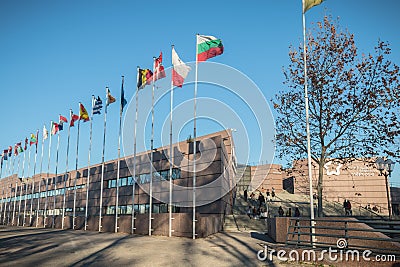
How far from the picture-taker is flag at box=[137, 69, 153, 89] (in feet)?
83.4

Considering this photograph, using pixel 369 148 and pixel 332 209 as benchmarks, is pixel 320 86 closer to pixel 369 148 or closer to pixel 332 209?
pixel 369 148

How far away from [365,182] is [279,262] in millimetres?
57874

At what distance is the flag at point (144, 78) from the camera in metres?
25.4

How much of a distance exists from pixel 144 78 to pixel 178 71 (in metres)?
4.50

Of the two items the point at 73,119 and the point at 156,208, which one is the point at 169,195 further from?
the point at 73,119

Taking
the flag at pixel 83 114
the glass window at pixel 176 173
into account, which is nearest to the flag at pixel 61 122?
the flag at pixel 83 114

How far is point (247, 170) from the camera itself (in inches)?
1973

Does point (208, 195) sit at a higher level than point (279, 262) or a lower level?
higher

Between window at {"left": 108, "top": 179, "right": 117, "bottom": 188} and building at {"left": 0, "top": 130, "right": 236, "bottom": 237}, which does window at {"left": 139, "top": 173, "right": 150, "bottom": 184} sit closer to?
building at {"left": 0, "top": 130, "right": 236, "bottom": 237}

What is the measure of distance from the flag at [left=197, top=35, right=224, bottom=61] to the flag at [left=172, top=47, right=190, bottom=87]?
171 centimetres

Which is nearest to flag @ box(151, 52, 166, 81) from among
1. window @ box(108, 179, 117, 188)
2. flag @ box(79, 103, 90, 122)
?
flag @ box(79, 103, 90, 122)

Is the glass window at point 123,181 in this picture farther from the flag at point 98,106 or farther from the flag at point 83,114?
the flag at point 98,106

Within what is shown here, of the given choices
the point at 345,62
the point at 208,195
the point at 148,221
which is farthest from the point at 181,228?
the point at 345,62

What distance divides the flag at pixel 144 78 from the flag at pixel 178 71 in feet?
12.5
